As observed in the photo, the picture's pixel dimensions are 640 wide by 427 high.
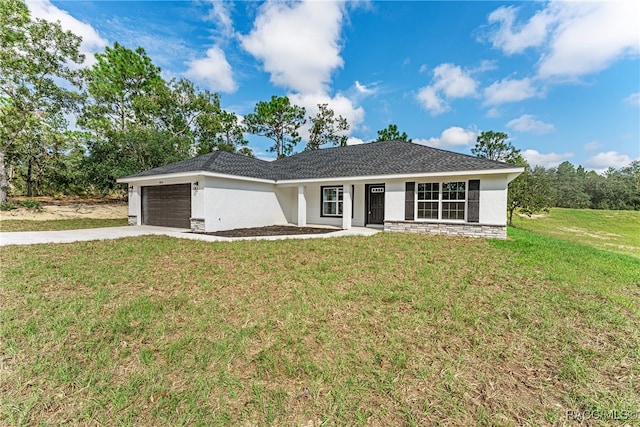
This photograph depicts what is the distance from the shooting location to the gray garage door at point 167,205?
12.0 metres

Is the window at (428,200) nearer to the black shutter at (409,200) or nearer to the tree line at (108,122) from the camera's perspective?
the black shutter at (409,200)

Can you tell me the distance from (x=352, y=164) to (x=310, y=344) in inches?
434

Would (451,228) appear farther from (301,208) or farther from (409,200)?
(301,208)

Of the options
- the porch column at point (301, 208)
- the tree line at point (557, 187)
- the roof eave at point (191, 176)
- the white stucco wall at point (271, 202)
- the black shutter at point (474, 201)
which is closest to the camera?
the white stucco wall at point (271, 202)

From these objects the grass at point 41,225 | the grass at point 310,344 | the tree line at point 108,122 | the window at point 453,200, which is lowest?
the grass at point 310,344

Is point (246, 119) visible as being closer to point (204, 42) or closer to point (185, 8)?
point (204, 42)

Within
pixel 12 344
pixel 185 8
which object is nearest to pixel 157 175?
pixel 185 8

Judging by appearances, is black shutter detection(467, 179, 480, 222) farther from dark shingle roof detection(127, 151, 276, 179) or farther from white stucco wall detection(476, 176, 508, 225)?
dark shingle roof detection(127, 151, 276, 179)

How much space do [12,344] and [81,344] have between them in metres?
0.79

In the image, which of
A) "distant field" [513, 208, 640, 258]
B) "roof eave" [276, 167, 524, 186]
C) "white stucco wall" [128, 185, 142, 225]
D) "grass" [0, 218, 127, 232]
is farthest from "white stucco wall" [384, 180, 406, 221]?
"distant field" [513, 208, 640, 258]

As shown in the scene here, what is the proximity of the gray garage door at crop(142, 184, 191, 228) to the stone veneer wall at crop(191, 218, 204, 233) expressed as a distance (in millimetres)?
892

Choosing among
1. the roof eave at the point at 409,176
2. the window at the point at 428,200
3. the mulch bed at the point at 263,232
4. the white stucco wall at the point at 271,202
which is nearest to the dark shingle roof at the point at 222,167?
the white stucco wall at the point at 271,202

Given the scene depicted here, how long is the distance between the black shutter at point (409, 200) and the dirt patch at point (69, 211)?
1826cm

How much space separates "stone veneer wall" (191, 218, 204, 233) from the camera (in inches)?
428
